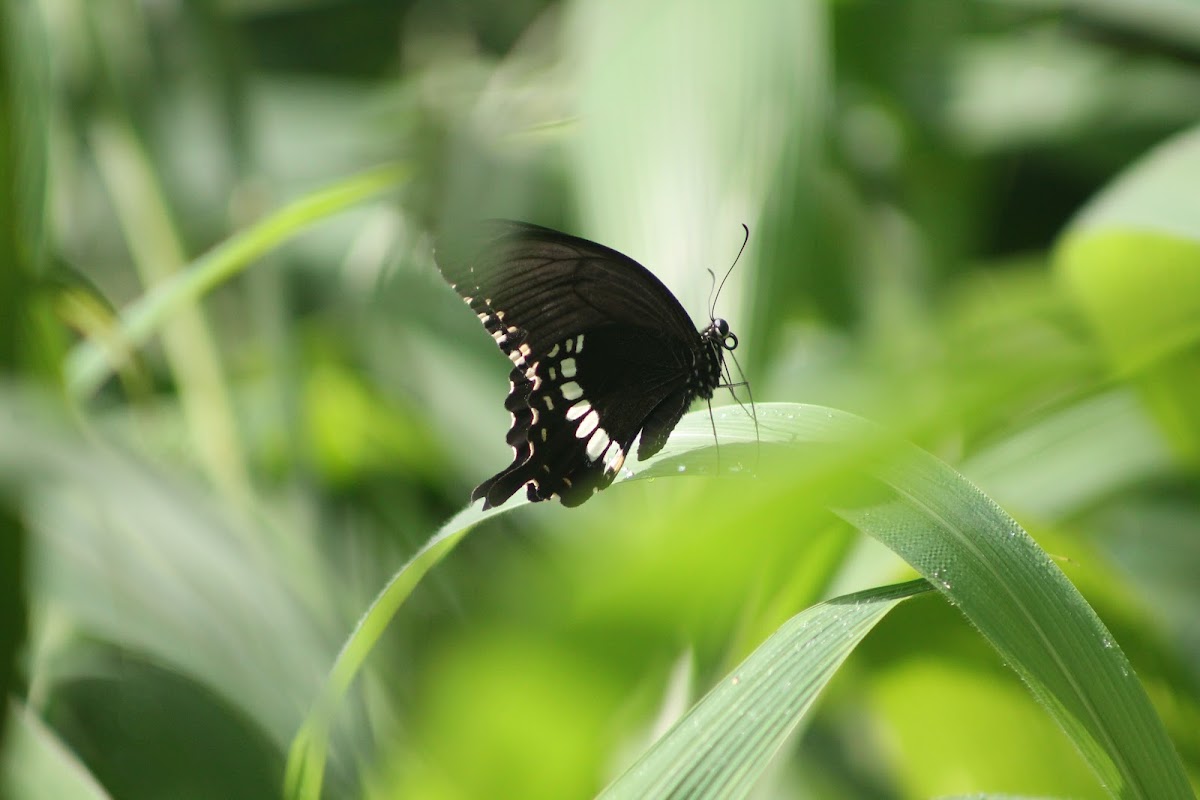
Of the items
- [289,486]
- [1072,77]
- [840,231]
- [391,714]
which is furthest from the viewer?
[1072,77]

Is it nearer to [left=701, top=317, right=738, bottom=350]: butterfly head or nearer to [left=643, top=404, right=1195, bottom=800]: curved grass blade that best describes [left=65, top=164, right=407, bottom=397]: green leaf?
[left=701, top=317, right=738, bottom=350]: butterfly head

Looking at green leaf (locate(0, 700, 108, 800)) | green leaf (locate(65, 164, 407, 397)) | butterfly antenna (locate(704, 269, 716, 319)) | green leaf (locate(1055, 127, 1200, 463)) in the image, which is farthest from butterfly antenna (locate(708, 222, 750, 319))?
green leaf (locate(0, 700, 108, 800))

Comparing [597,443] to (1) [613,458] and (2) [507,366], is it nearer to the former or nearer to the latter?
(1) [613,458]

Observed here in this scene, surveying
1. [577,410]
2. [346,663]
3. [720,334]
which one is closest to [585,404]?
[577,410]

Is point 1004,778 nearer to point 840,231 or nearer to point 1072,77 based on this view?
point 840,231

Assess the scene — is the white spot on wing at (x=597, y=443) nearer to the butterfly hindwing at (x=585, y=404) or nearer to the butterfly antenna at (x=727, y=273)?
the butterfly hindwing at (x=585, y=404)

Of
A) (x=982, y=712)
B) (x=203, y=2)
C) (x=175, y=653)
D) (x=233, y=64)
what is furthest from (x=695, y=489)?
(x=203, y=2)
